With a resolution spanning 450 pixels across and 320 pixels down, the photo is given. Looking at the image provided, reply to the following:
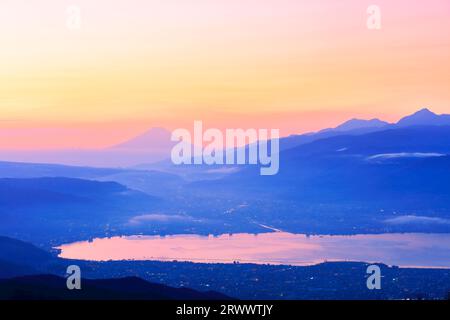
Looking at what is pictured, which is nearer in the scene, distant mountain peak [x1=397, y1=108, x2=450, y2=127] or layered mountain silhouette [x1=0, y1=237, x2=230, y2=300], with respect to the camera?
layered mountain silhouette [x1=0, y1=237, x2=230, y2=300]

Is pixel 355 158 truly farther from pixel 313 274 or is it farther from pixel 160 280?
pixel 160 280

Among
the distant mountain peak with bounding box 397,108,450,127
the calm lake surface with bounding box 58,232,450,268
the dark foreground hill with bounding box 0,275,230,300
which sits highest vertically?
the distant mountain peak with bounding box 397,108,450,127

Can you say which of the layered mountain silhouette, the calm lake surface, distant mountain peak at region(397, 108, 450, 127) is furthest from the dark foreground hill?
distant mountain peak at region(397, 108, 450, 127)

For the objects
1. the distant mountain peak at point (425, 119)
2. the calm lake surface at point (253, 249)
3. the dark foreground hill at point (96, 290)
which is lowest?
the dark foreground hill at point (96, 290)

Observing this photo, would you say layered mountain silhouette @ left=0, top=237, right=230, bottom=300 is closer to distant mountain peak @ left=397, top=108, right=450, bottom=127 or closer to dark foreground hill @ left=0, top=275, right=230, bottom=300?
dark foreground hill @ left=0, top=275, right=230, bottom=300

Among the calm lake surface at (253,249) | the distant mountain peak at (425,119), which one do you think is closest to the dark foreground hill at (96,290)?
the calm lake surface at (253,249)

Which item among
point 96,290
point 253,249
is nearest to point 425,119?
point 253,249

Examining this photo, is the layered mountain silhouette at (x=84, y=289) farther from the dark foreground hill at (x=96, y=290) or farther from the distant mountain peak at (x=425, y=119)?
the distant mountain peak at (x=425, y=119)

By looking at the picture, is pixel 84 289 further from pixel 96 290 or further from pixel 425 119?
pixel 425 119
